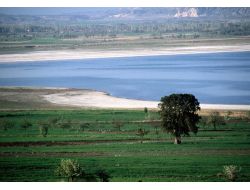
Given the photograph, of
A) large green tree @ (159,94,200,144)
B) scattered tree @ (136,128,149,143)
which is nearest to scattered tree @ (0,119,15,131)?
scattered tree @ (136,128,149,143)

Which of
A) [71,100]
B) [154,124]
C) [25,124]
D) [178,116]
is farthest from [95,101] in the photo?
[178,116]

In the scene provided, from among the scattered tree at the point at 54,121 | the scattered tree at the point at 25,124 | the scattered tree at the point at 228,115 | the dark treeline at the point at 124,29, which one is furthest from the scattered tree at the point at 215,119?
the scattered tree at the point at 25,124

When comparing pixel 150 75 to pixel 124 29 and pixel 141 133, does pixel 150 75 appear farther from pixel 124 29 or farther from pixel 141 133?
pixel 124 29

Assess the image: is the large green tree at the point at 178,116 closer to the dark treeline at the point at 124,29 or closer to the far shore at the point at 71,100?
the far shore at the point at 71,100

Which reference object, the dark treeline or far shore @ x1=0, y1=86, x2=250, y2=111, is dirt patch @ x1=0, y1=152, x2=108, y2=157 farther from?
the dark treeline
